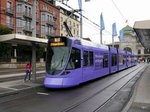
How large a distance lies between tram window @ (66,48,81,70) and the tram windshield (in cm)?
31

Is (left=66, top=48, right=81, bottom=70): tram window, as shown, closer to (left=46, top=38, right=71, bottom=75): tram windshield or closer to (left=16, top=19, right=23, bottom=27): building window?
(left=46, top=38, right=71, bottom=75): tram windshield

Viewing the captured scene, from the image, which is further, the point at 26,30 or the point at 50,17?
the point at 50,17

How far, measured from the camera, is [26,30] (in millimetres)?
44844

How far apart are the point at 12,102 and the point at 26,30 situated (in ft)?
129

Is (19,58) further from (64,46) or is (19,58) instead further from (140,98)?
(140,98)

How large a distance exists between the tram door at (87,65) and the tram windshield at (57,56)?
184 cm

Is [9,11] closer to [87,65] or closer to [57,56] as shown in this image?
[87,65]

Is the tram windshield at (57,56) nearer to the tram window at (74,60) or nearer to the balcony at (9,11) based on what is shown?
the tram window at (74,60)

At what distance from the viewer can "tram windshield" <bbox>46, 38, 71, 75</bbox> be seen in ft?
34.2

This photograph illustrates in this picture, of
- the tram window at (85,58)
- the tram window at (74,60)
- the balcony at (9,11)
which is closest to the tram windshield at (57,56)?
the tram window at (74,60)

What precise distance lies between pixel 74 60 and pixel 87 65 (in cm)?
194

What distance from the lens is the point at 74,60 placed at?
10844 mm

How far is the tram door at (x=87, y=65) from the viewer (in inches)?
470

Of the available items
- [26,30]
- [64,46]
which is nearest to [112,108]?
[64,46]
